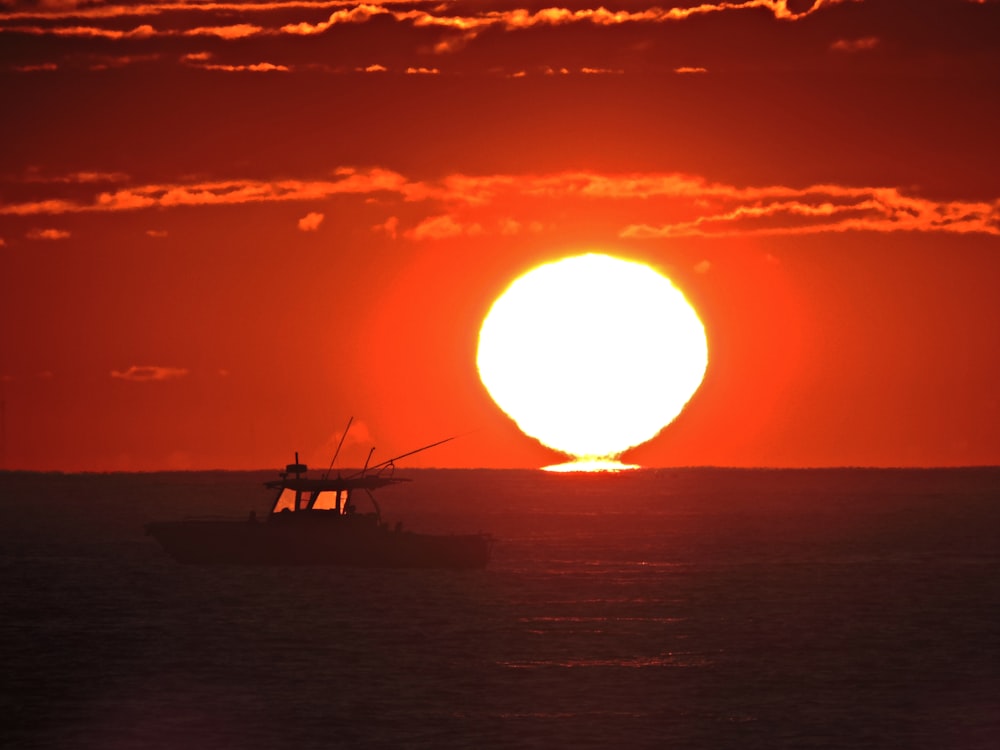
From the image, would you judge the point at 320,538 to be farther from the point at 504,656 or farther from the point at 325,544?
the point at 504,656

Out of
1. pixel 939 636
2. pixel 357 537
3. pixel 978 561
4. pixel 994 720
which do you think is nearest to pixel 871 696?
pixel 994 720

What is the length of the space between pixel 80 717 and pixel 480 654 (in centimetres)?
1823

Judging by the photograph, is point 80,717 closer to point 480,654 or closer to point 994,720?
point 480,654

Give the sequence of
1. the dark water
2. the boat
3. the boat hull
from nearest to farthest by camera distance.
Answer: the dark water → the boat → the boat hull

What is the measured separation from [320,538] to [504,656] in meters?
30.9

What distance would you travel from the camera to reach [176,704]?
55625 millimetres

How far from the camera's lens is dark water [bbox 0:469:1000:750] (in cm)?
5109

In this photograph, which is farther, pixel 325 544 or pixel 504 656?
pixel 325 544

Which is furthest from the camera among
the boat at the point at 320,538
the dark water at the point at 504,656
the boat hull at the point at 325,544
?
the boat hull at the point at 325,544

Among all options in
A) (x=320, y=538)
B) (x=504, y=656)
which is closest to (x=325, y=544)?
(x=320, y=538)

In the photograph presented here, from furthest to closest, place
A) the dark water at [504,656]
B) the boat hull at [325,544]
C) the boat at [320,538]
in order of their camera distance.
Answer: the boat hull at [325,544] → the boat at [320,538] → the dark water at [504,656]

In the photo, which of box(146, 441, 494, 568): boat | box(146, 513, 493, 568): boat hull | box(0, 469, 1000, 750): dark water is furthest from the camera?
box(146, 513, 493, 568): boat hull

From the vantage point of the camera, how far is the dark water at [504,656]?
51.1 m

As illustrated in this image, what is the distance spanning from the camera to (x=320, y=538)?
9594cm
